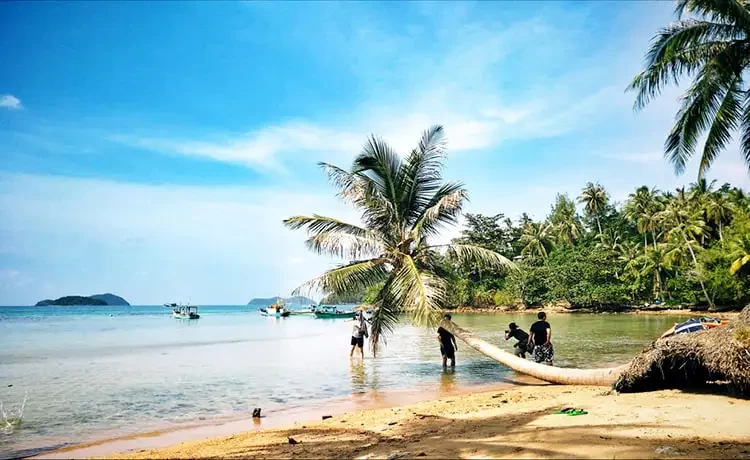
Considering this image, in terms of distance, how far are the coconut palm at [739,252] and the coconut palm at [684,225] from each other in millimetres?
4543

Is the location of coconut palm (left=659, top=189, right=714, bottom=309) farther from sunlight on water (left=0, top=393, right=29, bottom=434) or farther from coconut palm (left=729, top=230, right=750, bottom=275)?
sunlight on water (left=0, top=393, right=29, bottom=434)

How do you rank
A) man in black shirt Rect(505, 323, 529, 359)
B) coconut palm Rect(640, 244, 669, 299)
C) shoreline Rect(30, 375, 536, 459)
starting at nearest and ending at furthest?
shoreline Rect(30, 375, 536, 459) < man in black shirt Rect(505, 323, 529, 359) < coconut palm Rect(640, 244, 669, 299)

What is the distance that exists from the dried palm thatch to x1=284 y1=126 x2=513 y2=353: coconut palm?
6.09m

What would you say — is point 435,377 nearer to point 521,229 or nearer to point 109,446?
point 109,446

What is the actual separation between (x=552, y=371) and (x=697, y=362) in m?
4.29

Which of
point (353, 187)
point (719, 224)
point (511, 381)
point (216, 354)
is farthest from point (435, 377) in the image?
point (719, 224)

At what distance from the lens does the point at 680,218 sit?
5691cm

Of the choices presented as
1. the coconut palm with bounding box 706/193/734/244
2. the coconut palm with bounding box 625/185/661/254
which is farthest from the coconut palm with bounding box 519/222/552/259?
the coconut palm with bounding box 706/193/734/244

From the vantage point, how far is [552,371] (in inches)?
483


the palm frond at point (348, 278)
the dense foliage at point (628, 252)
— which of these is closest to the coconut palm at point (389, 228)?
the palm frond at point (348, 278)

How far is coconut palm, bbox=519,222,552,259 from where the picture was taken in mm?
75500

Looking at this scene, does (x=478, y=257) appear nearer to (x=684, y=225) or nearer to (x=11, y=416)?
(x=11, y=416)

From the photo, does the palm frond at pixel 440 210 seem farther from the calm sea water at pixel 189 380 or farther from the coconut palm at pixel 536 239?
the coconut palm at pixel 536 239

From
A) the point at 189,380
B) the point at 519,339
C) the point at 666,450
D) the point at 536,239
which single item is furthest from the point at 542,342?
the point at 536,239
